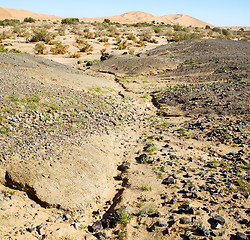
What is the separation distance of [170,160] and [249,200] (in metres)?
2.03

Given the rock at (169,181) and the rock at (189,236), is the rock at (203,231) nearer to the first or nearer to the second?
the rock at (189,236)

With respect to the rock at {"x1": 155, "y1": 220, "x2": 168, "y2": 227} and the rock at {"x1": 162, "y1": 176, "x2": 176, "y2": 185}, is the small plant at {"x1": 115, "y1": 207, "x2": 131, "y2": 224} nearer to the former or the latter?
the rock at {"x1": 155, "y1": 220, "x2": 168, "y2": 227}

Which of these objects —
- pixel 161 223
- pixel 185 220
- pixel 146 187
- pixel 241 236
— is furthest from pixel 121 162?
pixel 241 236

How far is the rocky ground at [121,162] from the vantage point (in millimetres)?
4219

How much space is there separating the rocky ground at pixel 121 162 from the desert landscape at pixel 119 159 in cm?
2

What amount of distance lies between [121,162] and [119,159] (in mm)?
135

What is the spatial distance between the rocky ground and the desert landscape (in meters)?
0.02

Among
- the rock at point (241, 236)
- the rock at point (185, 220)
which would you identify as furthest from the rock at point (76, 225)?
the rock at point (241, 236)

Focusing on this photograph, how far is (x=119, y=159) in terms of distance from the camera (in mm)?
6395

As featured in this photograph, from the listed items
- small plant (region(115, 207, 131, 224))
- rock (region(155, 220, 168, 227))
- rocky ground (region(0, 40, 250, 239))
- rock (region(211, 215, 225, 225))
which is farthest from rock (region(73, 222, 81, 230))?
rock (region(211, 215, 225, 225))

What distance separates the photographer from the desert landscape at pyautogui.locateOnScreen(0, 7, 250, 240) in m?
4.23

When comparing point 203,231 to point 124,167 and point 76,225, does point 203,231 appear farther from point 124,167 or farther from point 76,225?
point 124,167

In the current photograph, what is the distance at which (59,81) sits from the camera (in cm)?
996

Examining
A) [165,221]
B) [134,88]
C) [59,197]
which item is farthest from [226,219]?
[134,88]
